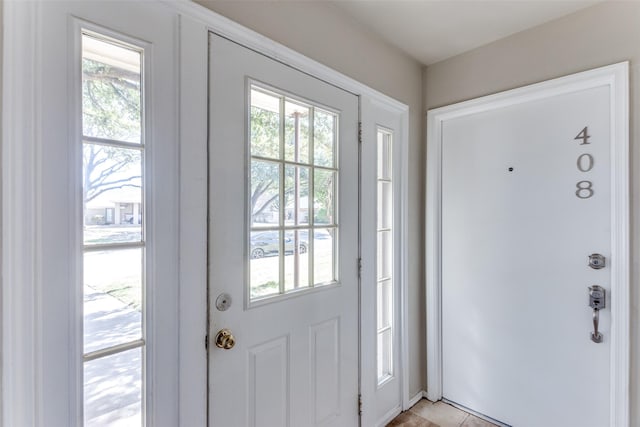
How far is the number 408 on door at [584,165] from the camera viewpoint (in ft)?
5.00

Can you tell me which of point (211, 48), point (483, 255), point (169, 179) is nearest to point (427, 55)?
point (483, 255)

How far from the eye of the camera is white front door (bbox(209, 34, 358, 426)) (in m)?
1.10

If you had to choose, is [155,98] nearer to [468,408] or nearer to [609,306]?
[609,306]

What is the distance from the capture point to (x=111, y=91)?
0.88m

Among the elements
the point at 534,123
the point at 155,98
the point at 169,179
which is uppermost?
the point at 534,123

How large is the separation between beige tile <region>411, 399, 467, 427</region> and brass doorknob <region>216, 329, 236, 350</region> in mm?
1553

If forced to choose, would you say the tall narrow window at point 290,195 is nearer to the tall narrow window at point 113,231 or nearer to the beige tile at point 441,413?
the tall narrow window at point 113,231

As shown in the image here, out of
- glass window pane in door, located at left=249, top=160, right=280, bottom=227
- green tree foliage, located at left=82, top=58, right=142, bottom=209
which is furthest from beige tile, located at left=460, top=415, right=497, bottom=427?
green tree foliage, located at left=82, top=58, right=142, bottom=209

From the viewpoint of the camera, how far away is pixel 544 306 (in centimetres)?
168

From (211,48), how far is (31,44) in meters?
0.49

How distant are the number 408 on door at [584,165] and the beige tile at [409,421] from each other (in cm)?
161

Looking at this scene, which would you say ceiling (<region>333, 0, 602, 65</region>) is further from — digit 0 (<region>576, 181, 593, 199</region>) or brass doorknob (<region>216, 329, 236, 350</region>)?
brass doorknob (<region>216, 329, 236, 350</region>)

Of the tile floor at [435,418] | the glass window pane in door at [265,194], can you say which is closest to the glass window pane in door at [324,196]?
the glass window pane in door at [265,194]

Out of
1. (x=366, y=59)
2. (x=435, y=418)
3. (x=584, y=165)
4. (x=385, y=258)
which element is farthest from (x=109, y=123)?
(x=435, y=418)
